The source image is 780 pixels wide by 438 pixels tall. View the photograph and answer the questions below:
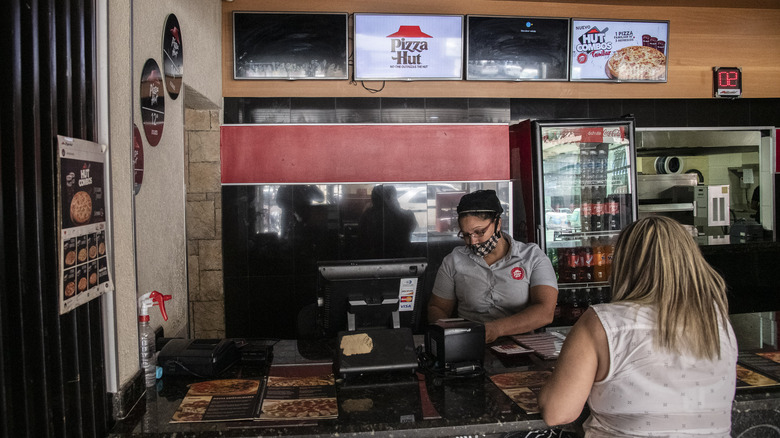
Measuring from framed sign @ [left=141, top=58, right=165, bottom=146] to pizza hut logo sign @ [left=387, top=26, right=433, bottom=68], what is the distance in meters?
2.28

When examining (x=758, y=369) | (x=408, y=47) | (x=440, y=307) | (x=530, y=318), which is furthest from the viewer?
(x=408, y=47)

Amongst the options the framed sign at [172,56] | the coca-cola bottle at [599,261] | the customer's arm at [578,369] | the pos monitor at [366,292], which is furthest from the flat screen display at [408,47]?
the customer's arm at [578,369]

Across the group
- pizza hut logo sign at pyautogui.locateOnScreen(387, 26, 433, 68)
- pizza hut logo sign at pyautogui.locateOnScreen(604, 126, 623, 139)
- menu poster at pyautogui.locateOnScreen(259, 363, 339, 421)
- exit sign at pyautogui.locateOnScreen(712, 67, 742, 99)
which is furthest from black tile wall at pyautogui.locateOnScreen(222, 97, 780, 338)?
exit sign at pyautogui.locateOnScreen(712, 67, 742, 99)

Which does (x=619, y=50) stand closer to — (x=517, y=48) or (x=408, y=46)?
(x=517, y=48)

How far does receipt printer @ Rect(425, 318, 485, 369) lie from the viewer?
2104 mm

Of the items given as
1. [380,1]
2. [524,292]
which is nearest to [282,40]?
[380,1]

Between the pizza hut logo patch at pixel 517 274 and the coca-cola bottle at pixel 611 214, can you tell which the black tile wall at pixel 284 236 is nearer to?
the coca-cola bottle at pixel 611 214

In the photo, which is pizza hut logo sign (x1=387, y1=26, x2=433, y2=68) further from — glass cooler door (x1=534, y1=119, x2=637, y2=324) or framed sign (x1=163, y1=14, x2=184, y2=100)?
framed sign (x1=163, y1=14, x2=184, y2=100)

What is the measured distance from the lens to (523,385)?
199 cm

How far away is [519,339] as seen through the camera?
2613 millimetres

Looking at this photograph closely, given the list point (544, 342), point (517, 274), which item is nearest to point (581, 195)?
point (517, 274)

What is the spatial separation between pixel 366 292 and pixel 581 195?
2778 millimetres

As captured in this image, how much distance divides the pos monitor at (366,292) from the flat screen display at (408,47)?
266 centimetres

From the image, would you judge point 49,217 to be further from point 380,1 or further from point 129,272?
point 380,1
